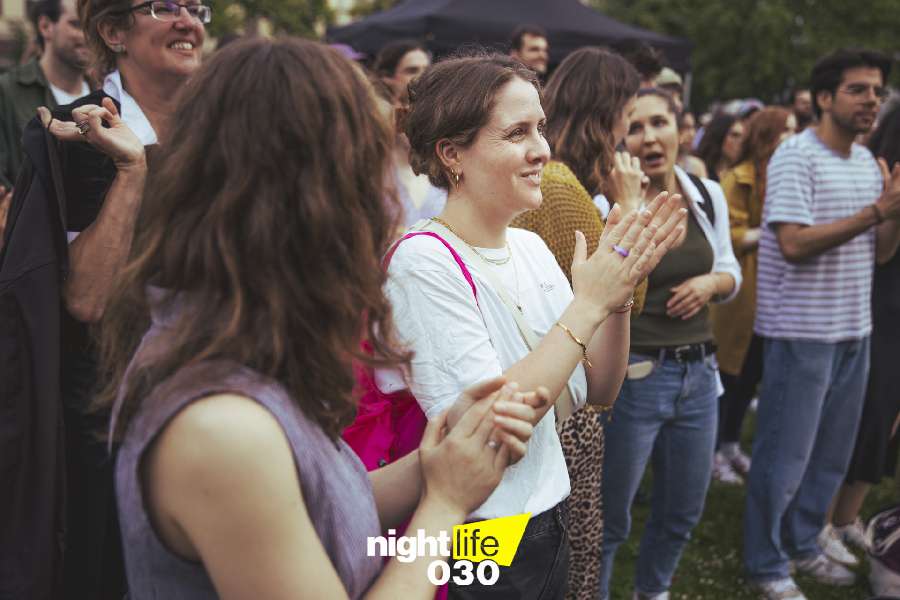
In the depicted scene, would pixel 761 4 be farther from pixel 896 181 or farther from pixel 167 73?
pixel 167 73

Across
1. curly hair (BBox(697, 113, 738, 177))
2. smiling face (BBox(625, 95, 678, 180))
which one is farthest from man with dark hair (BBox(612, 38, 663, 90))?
curly hair (BBox(697, 113, 738, 177))

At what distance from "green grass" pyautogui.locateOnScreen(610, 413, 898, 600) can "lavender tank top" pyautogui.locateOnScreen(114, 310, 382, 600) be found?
9.62 ft

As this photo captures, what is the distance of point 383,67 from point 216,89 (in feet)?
13.8

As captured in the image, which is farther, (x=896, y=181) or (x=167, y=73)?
(x=896, y=181)

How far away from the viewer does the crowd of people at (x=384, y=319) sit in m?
1.13

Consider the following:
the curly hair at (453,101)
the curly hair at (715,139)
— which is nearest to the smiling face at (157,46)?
the curly hair at (453,101)

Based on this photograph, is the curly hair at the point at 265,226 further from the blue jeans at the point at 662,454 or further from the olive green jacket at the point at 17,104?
the olive green jacket at the point at 17,104

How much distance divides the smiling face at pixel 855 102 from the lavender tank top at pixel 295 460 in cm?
334

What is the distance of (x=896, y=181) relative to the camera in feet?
11.7

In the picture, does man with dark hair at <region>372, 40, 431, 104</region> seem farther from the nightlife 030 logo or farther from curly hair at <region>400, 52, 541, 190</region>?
the nightlife 030 logo

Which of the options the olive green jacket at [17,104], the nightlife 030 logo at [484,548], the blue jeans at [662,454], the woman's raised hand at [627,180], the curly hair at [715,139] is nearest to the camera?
the nightlife 030 logo at [484,548]

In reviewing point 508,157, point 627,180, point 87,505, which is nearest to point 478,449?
point 508,157

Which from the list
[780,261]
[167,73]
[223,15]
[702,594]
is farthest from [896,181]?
[223,15]

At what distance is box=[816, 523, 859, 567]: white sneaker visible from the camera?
412cm
